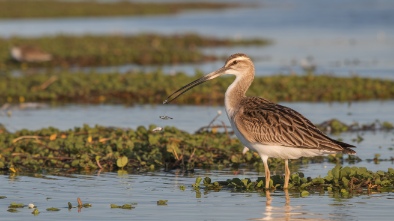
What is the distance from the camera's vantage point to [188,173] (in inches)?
464

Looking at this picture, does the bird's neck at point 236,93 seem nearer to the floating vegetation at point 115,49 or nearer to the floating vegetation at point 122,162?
the floating vegetation at point 122,162

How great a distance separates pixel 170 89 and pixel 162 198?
32.6 feet

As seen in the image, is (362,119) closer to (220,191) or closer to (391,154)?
(391,154)

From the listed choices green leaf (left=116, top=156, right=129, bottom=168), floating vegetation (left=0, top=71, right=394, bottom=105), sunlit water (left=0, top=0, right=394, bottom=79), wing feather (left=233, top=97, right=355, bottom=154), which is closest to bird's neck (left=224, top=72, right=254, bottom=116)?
wing feather (left=233, top=97, right=355, bottom=154)

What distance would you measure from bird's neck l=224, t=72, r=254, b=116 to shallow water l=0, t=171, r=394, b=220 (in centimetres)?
99

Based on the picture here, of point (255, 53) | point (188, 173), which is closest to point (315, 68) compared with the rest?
point (255, 53)

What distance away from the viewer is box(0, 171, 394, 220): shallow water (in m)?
9.07

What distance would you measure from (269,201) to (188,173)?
215cm

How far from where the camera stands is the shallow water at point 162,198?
9070 millimetres

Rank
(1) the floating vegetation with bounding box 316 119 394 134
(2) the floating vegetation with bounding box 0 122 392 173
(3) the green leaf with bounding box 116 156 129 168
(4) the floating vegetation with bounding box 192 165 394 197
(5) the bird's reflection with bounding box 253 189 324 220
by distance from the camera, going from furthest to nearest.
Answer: (1) the floating vegetation with bounding box 316 119 394 134 < (2) the floating vegetation with bounding box 0 122 392 173 < (3) the green leaf with bounding box 116 156 129 168 < (4) the floating vegetation with bounding box 192 165 394 197 < (5) the bird's reflection with bounding box 253 189 324 220

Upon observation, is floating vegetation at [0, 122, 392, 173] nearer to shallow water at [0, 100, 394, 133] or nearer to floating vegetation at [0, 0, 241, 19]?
shallow water at [0, 100, 394, 133]

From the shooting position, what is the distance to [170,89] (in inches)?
783

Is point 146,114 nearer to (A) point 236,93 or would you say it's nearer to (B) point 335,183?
(A) point 236,93

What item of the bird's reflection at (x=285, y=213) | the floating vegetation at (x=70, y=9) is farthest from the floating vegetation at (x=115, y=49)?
the floating vegetation at (x=70, y=9)
